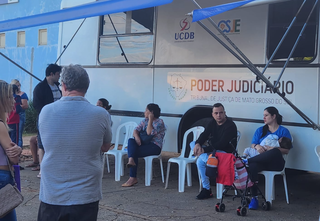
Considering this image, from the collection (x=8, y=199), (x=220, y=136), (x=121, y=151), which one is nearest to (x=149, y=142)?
(x=121, y=151)

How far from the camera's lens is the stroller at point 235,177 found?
517 cm

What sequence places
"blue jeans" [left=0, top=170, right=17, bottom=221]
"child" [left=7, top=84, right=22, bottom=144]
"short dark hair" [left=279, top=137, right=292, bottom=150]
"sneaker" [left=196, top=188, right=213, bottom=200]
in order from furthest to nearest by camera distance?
"child" [left=7, top=84, right=22, bottom=144], "sneaker" [left=196, top=188, right=213, bottom=200], "short dark hair" [left=279, top=137, right=292, bottom=150], "blue jeans" [left=0, top=170, right=17, bottom=221]

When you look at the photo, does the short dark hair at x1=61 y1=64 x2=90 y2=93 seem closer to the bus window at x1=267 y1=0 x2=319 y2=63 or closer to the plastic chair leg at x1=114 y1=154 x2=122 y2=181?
the bus window at x1=267 y1=0 x2=319 y2=63

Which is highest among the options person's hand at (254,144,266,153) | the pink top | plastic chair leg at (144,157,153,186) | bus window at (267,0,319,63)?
bus window at (267,0,319,63)

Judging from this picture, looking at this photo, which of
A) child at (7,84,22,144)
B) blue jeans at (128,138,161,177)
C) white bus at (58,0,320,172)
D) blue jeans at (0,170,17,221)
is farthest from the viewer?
child at (7,84,22,144)

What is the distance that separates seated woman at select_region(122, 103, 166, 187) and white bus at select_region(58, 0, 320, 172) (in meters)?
0.29

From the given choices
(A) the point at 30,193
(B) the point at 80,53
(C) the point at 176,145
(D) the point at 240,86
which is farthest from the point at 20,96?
(D) the point at 240,86

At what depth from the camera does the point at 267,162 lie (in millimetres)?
5469

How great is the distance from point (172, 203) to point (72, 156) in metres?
3.18

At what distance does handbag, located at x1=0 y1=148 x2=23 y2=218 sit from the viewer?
121 inches

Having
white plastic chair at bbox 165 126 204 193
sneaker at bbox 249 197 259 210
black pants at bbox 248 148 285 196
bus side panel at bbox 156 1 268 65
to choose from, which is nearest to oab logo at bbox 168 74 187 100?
bus side panel at bbox 156 1 268 65

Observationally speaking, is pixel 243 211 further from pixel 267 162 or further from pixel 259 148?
pixel 259 148

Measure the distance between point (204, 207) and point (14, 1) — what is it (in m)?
12.8

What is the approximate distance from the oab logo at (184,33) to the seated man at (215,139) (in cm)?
133
